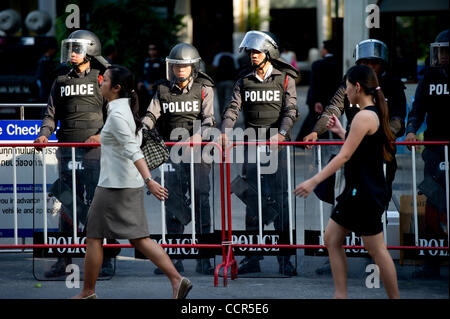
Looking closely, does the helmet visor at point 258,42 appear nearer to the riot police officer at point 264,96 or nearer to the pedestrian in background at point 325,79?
the riot police officer at point 264,96

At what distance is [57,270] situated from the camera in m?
7.37

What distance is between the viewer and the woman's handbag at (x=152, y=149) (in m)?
6.28

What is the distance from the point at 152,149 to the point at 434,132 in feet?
8.17

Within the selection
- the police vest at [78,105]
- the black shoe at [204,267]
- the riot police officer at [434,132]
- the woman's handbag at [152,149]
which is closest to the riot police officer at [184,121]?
the black shoe at [204,267]

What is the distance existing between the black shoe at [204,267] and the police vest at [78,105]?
1.47 m

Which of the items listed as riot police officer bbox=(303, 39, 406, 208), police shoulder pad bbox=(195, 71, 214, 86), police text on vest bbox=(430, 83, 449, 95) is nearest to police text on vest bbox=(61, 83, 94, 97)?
police shoulder pad bbox=(195, 71, 214, 86)

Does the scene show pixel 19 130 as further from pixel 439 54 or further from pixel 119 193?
pixel 439 54

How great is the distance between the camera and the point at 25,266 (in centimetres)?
778

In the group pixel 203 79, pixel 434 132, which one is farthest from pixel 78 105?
pixel 434 132

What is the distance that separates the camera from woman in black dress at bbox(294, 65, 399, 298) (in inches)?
222

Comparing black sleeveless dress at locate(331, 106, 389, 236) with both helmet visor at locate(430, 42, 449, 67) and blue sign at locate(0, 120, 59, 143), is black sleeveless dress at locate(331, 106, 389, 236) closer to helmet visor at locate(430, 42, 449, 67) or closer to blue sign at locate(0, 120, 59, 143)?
helmet visor at locate(430, 42, 449, 67)

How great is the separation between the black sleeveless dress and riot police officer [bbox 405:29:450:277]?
149 centimetres
